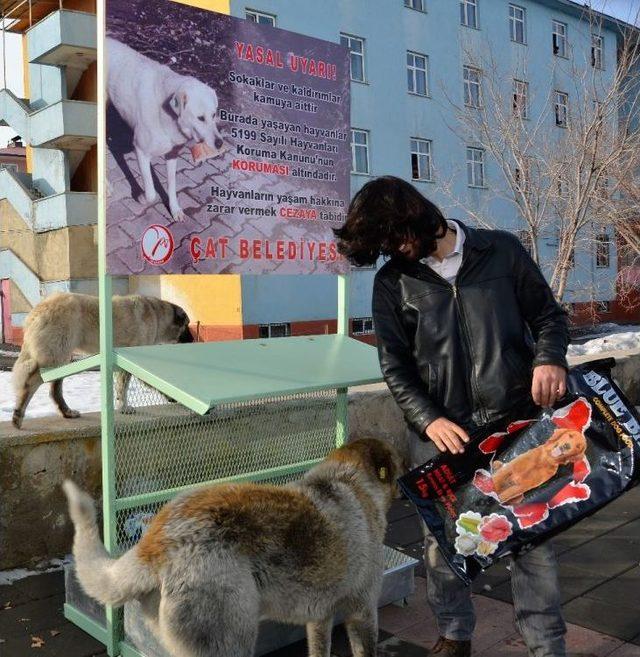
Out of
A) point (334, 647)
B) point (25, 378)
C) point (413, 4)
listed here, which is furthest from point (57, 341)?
point (413, 4)

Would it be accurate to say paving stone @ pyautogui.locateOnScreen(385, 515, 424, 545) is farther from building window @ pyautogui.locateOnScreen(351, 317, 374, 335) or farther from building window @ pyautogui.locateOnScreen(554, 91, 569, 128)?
building window @ pyautogui.locateOnScreen(351, 317, 374, 335)

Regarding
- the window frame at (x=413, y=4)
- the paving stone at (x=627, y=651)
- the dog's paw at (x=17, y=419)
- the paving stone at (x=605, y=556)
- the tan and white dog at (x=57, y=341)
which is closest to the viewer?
the paving stone at (x=627, y=651)

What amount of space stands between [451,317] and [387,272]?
36 cm

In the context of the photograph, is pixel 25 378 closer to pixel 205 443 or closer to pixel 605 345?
pixel 205 443

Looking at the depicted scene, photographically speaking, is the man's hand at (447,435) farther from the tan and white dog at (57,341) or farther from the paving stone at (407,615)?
the tan and white dog at (57,341)

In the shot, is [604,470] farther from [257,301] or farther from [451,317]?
[257,301]


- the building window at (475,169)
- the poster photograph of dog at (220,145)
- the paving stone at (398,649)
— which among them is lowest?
the paving stone at (398,649)

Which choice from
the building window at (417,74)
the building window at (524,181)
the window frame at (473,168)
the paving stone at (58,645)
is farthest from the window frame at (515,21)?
the paving stone at (58,645)

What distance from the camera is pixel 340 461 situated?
3.23 m

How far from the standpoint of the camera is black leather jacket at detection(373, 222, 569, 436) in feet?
9.38

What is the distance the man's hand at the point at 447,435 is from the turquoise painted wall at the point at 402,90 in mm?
14830

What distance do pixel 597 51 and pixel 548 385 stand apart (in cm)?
1255

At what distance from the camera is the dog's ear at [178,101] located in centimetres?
336

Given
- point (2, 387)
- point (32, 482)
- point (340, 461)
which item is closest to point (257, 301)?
point (2, 387)
